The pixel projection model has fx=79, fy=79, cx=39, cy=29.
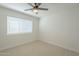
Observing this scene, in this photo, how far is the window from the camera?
153 inches

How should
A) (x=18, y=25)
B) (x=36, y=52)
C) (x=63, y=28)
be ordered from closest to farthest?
1. (x=36, y=52)
2. (x=63, y=28)
3. (x=18, y=25)

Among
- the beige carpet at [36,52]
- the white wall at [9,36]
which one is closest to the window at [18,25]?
the white wall at [9,36]

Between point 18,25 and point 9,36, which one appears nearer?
point 9,36

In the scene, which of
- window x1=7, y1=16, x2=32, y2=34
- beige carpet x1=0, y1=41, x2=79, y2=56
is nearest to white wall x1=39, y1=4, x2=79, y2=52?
beige carpet x1=0, y1=41, x2=79, y2=56

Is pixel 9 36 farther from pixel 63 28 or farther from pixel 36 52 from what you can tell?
pixel 63 28

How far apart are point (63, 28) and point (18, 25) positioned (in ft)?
8.15

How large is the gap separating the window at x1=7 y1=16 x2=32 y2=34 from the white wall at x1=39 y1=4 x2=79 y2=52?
1099 millimetres

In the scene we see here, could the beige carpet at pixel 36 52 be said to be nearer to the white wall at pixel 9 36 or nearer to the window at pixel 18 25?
the white wall at pixel 9 36

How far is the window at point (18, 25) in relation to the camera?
153 inches

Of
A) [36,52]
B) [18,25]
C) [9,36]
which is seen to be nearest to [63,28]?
[36,52]

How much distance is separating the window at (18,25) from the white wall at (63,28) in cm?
110

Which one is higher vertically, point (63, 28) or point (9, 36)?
point (63, 28)

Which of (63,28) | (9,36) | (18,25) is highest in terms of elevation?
(18,25)

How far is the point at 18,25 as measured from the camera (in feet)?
14.8
